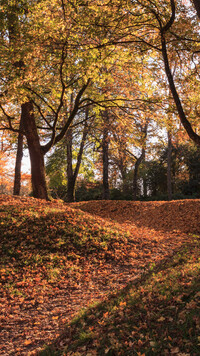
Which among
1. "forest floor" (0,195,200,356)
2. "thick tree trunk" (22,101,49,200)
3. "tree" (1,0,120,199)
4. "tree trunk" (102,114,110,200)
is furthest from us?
"tree trunk" (102,114,110,200)

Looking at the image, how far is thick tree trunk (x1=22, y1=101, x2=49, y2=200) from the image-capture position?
12484mm

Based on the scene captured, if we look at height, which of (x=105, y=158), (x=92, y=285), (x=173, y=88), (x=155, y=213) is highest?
(x=105, y=158)

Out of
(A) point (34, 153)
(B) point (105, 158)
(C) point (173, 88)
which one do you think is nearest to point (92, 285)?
(C) point (173, 88)

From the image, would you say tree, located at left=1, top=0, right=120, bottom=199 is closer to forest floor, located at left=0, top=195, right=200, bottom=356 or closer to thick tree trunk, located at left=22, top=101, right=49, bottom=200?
thick tree trunk, located at left=22, top=101, right=49, bottom=200

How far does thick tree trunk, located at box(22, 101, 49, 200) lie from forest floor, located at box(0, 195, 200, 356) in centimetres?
147

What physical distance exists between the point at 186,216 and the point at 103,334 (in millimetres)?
9955

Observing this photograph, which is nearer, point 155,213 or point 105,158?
point 155,213

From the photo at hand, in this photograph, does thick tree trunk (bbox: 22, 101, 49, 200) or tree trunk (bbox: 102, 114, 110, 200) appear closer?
thick tree trunk (bbox: 22, 101, 49, 200)

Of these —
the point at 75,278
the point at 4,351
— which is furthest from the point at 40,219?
the point at 4,351

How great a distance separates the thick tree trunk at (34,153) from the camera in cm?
1248

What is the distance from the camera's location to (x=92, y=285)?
6496mm

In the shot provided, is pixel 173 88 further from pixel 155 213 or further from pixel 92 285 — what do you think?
pixel 155 213

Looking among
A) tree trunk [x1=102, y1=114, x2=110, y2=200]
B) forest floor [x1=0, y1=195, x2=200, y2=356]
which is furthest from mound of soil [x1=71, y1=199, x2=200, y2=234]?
tree trunk [x1=102, y1=114, x2=110, y2=200]

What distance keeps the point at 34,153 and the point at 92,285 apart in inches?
294
